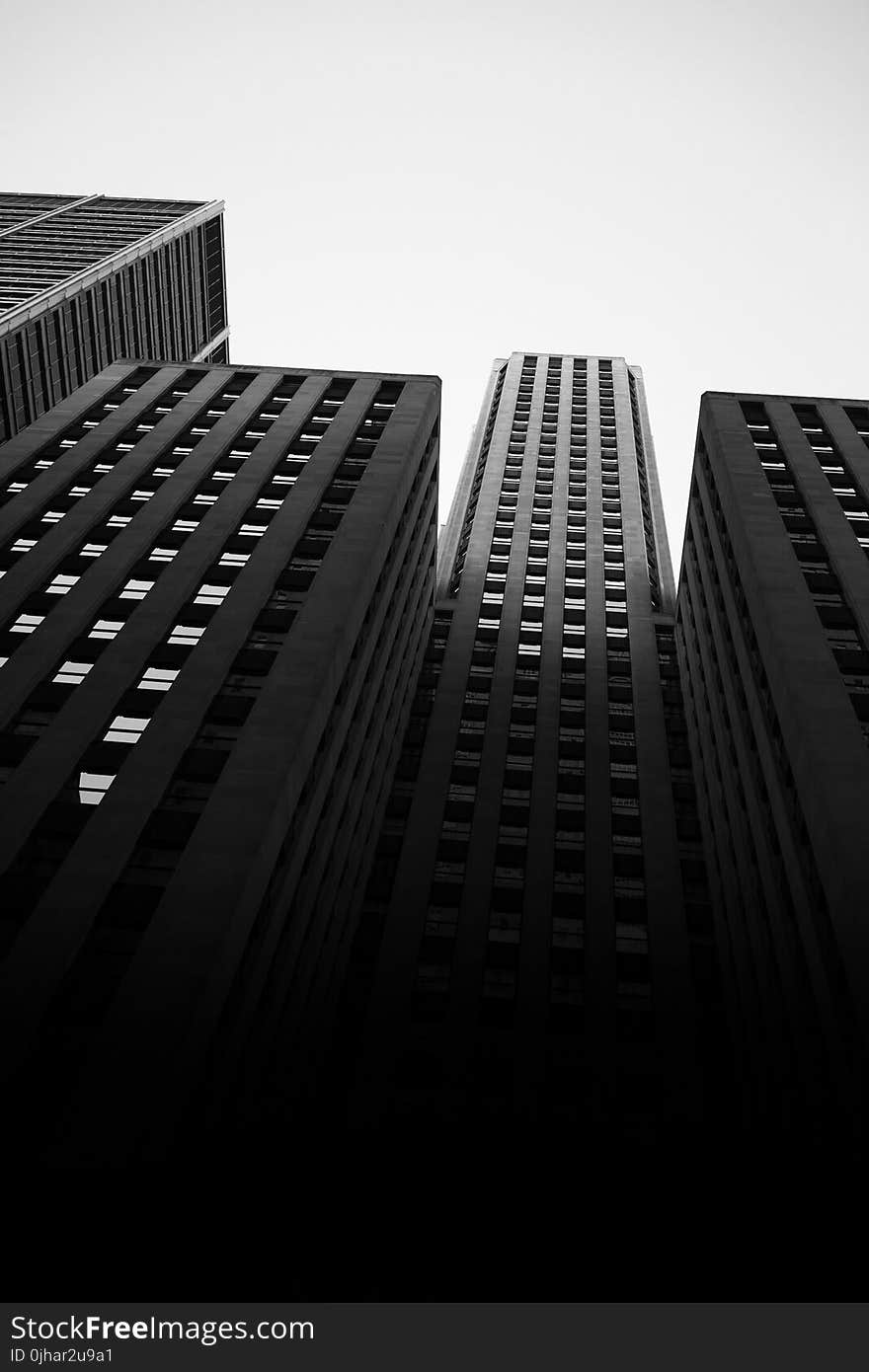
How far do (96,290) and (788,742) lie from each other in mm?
75843

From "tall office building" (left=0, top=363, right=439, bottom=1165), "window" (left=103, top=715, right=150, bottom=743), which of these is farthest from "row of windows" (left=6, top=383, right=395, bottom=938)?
"tall office building" (left=0, top=363, right=439, bottom=1165)

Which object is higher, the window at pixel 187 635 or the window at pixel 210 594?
the window at pixel 210 594

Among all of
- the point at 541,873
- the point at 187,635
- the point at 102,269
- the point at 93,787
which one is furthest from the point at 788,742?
the point at 102,269

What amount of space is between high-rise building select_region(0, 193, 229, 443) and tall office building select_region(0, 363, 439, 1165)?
1969 cm

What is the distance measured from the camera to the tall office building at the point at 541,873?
127 feet

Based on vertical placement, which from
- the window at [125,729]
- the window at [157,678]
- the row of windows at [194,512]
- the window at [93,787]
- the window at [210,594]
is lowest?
the window at [93,787]

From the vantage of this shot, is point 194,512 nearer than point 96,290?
Yes

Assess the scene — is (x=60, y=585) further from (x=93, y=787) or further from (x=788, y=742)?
(x=788, y=742)

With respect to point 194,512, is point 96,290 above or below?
above

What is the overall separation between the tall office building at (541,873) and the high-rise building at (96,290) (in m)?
35.6

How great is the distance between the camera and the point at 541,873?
47312mm

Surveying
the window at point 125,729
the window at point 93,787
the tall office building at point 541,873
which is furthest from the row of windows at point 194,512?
the tall office building at point 541,873

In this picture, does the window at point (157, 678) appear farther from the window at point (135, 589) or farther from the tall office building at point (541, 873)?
the tall office building at point (541, 873)

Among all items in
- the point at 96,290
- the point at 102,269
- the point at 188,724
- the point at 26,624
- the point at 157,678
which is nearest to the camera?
the point at 188,724
